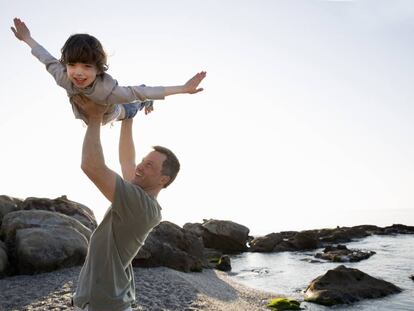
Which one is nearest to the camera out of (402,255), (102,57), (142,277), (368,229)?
(102,57)

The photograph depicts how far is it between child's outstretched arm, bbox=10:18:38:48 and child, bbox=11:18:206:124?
0.91 feet

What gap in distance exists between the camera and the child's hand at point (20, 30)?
5.02 m

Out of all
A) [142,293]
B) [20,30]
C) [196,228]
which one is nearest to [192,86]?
[20,30]

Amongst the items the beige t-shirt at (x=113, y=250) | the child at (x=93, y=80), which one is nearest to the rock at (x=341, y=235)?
the child at (x=93, y=80)

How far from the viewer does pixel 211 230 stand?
164ft

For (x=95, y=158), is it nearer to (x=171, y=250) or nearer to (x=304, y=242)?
(x=171, y=250)

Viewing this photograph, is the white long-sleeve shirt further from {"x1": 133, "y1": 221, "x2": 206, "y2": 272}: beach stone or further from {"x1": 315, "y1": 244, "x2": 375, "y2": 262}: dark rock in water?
{"x1": 315, "y1": 244, "x2": 375, "y2": 262}: dark rock in water

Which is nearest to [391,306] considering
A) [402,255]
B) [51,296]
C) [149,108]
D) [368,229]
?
[51,296]

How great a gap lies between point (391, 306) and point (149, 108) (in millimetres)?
20136

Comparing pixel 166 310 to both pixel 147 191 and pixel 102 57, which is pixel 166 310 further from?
pixel 102 57

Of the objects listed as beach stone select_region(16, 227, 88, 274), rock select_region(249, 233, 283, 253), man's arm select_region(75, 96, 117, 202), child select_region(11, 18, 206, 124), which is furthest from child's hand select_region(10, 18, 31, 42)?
rock select_region(249, 233, 283, 253)

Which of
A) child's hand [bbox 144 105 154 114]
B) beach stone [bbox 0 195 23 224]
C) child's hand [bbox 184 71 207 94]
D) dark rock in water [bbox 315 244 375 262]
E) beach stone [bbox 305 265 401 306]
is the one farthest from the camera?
dark rock in water [bbox 315 244 375 262]

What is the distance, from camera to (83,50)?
13.1ft

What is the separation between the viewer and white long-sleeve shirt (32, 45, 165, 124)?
409 cm
